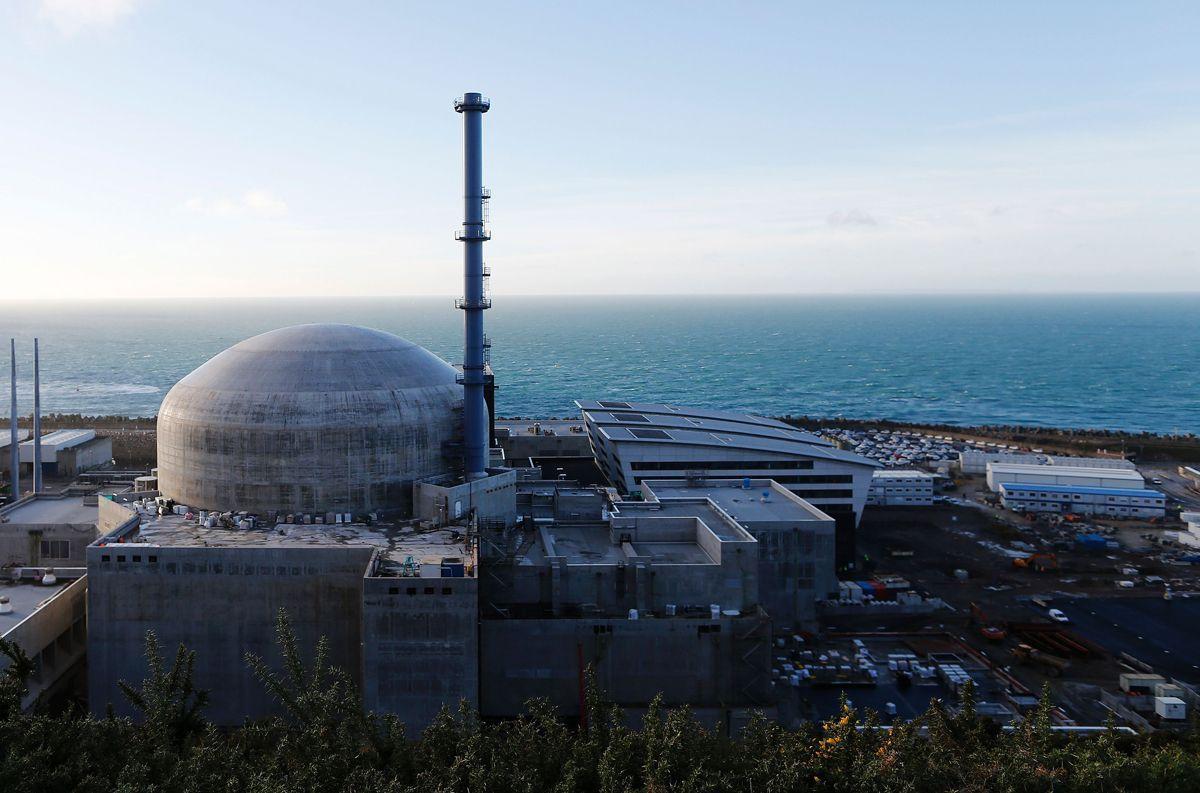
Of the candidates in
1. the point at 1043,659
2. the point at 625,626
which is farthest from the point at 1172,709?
the point at 625,626

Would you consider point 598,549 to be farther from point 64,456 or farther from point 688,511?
point 64,456

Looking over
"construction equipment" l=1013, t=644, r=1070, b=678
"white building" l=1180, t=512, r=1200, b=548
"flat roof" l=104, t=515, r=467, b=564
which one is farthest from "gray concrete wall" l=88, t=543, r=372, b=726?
"white building" l=1180, t=512, r=1200, b=548

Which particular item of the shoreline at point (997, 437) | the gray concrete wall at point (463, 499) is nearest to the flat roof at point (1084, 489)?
the shoreline at point (997, 437)

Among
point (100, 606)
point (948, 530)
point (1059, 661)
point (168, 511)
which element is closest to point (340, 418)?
point (168, 511)

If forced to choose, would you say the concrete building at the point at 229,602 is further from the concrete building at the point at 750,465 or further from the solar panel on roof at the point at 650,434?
the solar panel on roof at the point at 650,434

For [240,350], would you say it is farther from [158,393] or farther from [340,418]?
[158,393]

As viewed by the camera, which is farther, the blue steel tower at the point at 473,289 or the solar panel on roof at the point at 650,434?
the solar panel on roof at the point at 650,434

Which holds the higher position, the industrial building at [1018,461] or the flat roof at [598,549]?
the flat roof at [598,549]
